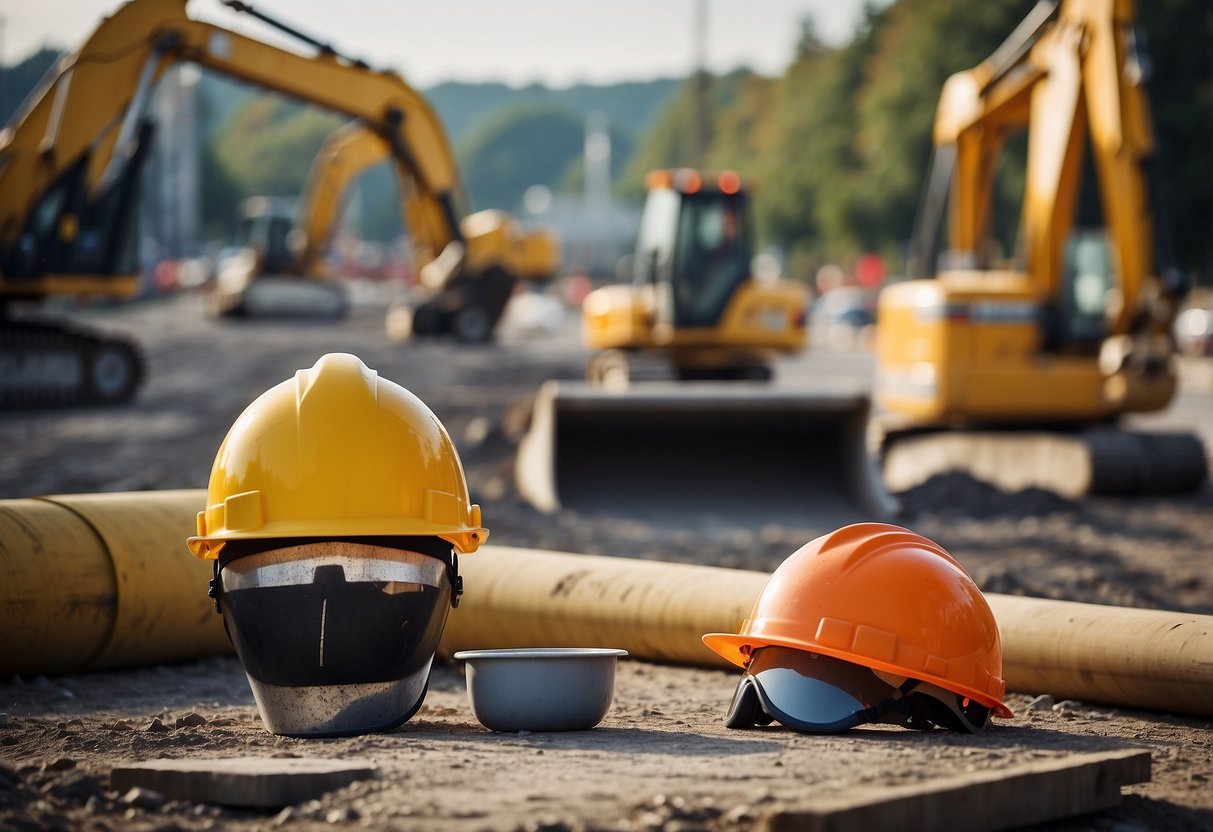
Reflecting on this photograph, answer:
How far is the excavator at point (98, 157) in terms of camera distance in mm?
18797

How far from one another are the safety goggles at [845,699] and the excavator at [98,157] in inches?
472

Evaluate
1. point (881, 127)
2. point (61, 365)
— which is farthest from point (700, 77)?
point (61, 365)

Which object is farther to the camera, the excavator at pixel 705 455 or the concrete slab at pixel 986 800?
the excavator at pixel 705 455

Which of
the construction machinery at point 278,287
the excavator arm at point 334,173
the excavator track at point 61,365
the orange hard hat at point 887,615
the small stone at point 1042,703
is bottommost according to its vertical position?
the small stone at point 1042,703

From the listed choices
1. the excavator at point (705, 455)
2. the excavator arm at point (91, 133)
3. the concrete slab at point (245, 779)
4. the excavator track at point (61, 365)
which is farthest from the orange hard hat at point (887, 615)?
the excavator track at point (61, 365)

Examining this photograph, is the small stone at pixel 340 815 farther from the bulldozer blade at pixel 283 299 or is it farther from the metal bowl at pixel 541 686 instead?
the bulldozer blade at pixel 283 299

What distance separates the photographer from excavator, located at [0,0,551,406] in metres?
18.8

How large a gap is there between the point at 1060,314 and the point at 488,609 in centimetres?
876

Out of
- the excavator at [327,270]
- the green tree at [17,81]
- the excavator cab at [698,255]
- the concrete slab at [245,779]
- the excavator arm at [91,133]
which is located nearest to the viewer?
the concrete slab at [245,779]

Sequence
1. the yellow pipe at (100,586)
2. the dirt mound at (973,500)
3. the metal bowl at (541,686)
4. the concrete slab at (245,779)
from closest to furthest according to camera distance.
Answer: the concrete slab at (245,779), the metal bowl at (541,686), the yellow pipe at (100,586), the dirt mound at (973,500)

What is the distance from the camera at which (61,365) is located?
2073 cm

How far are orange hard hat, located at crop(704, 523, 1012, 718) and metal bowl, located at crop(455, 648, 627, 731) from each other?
473 millimetres

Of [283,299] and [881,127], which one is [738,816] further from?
[881,127]

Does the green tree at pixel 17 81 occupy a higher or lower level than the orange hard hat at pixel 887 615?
higher
